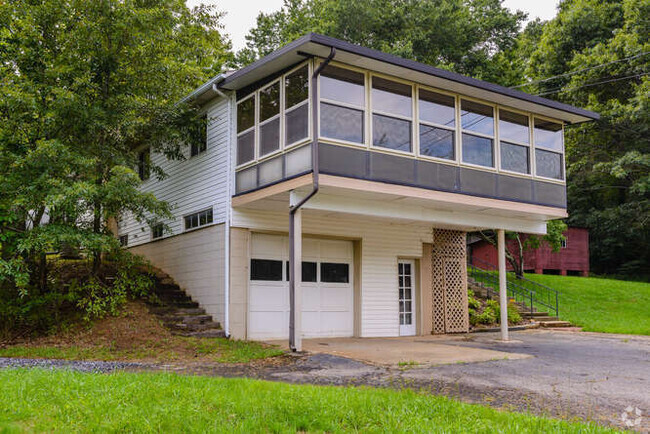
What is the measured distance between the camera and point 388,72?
11391mm

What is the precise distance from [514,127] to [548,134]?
1255 mm

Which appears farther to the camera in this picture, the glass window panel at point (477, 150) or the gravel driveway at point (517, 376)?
the glass window panel at point (477, 150)

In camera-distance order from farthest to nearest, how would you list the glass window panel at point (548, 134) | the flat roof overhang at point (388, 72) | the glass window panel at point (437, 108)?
1. the glass window panel at point (548, 134)
2. the glass window panel at point (437, 108)
3. the flat roof overhang at point (388, 72)

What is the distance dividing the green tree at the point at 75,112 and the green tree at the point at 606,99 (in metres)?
18.7

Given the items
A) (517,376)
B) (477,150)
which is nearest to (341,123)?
(477,150)

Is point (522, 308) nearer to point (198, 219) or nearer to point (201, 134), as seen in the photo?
point (198, 219)

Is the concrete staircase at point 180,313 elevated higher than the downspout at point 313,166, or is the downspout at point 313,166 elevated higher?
the downspout at point 313,166

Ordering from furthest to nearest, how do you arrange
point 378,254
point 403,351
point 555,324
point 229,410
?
point 555,324, point 378,254, point 403,351, point 229,410

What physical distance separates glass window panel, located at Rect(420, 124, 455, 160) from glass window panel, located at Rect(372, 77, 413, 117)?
1.94 feet

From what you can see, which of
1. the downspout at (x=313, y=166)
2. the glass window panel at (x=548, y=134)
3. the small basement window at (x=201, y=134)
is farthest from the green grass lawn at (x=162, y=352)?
the glass window panel at (x=548, y=134)

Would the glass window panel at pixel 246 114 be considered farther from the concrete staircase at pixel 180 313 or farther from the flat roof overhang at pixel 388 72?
the concrete staircase at pixel 180 313

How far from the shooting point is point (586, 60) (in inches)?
974

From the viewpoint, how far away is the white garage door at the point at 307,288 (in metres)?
12.7

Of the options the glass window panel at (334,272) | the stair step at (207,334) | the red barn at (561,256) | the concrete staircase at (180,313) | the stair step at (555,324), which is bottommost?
the stair step at (555,324)
